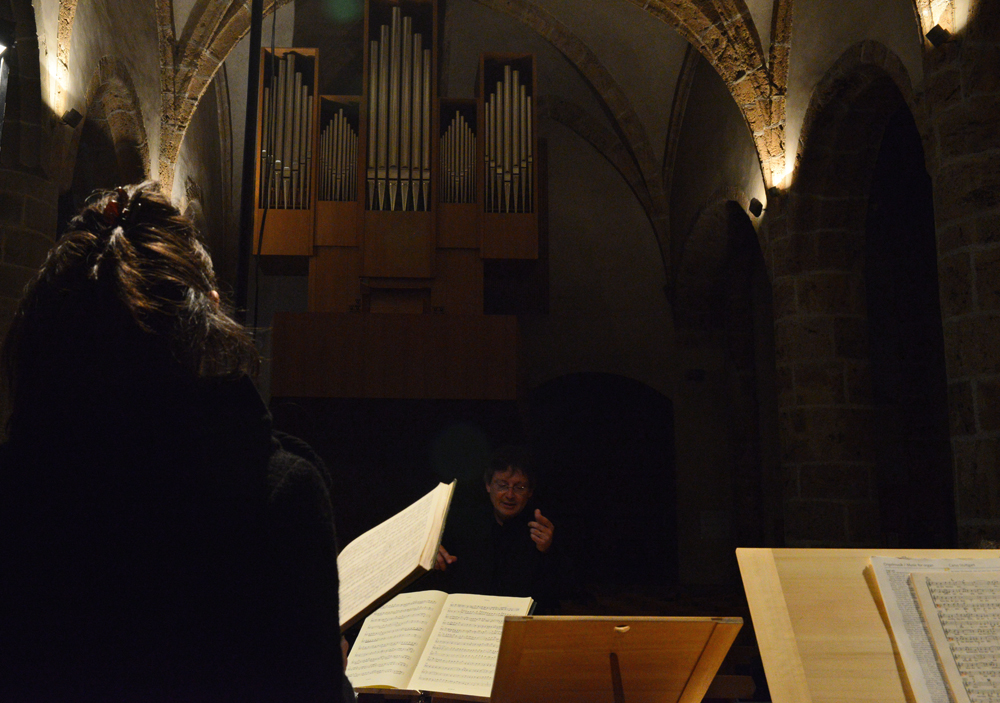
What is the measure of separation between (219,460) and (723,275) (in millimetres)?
9213

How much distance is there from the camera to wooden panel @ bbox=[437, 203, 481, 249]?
7250 mm

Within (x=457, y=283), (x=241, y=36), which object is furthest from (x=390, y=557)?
(x=241, y=36)

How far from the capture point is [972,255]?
4219 mm

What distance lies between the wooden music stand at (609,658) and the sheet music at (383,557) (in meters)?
0.28

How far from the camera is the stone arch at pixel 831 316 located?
5.93m

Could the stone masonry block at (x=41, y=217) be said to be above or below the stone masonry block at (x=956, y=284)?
above

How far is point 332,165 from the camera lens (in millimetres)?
7602

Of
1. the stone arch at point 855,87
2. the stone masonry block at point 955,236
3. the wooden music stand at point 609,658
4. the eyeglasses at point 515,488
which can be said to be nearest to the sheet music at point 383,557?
the wooden music stand at point 609,658

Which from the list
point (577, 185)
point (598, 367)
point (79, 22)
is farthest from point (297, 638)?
point (577, 185)

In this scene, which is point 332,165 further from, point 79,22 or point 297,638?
point 297,638

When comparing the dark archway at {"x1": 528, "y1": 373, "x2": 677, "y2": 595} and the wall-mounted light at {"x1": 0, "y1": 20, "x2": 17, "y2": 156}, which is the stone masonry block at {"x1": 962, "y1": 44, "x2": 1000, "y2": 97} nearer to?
the wall-mounted light at {"x1": 0, "y1": 20, "x2": 17, "y2": 156}

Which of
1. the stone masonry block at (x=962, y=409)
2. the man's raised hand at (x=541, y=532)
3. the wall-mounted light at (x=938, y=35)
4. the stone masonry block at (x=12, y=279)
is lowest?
the man's raised hand at (x=541, y=532)

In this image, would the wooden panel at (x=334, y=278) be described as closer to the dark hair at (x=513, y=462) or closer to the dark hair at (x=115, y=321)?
the dark hair at (x=513, y=462)

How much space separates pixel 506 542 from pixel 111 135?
4.70m
